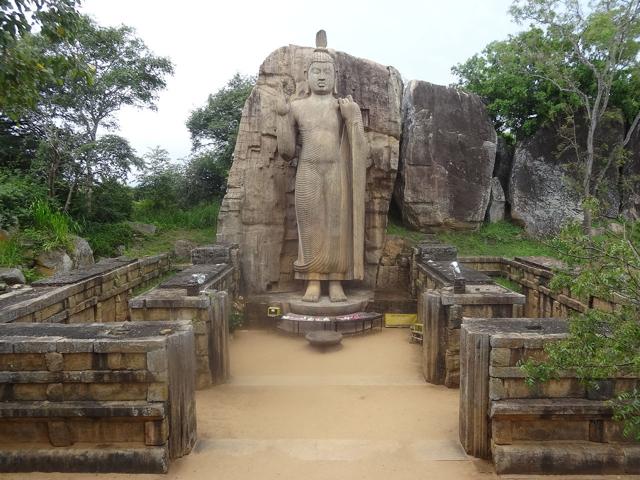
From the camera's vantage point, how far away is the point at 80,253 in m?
8.29

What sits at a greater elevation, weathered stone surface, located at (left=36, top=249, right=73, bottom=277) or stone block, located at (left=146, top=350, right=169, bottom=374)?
weathered stone surface, located at (left=36, top=249, right=73, bottom=277)

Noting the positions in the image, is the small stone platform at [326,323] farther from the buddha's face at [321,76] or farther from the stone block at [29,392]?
the stone block at [29,392]

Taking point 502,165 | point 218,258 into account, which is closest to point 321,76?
point 218,258

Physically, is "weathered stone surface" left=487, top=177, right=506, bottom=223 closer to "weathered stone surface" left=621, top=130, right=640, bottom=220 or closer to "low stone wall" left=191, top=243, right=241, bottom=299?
"weathered stone surface" left=621, top=130, right=640, bottom=220

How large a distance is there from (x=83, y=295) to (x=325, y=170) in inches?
160

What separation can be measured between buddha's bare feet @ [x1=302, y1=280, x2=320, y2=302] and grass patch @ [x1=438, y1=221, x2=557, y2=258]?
3.99 meters

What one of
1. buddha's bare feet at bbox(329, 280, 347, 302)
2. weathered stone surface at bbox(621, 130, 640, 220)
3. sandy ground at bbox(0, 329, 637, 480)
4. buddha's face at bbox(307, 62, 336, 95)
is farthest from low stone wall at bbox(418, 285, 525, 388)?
weathered stone surface at bbox(621, 130, 640, 220)

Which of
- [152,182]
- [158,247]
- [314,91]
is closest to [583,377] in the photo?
[314,91]

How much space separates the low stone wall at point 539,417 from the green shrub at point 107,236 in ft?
27.3

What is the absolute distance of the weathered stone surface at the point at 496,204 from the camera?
11.7m

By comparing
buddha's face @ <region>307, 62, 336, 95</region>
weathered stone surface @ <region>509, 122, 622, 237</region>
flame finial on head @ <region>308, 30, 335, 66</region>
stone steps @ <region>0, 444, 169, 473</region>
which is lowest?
stone steps @ <region>0, 444, 169, 473</region>

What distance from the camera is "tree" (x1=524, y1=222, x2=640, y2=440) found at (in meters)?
2.21

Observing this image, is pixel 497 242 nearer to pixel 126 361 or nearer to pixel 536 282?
pixel 536 282

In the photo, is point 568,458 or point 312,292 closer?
point 568,458
